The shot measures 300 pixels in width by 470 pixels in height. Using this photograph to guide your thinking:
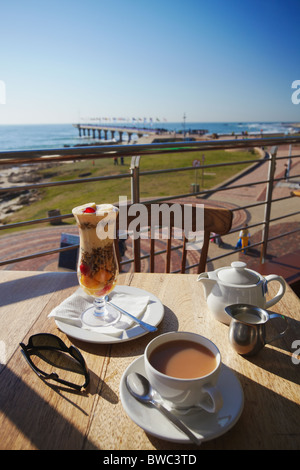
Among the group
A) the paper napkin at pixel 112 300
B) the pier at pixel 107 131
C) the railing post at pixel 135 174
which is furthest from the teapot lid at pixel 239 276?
the pier at pixel 107 131

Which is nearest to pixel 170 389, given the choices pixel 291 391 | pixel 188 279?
pixel 291 391

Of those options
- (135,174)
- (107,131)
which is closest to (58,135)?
(107,131)

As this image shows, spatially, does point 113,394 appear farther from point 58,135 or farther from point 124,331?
point 58,135

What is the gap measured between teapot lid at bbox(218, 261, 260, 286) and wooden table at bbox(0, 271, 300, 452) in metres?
0.12

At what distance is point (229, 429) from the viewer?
1.62ft

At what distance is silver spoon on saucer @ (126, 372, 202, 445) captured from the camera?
50 centimetres

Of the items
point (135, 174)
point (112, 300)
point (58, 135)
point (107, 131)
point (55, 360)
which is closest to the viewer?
point (55, 360)

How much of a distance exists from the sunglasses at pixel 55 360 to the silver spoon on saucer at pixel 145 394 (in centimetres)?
9

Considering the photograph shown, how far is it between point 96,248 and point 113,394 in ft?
1.10

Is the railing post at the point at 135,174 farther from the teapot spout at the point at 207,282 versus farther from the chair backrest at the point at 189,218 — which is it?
the teapot spout at the point at 207,282

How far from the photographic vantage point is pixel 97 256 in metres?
0.79

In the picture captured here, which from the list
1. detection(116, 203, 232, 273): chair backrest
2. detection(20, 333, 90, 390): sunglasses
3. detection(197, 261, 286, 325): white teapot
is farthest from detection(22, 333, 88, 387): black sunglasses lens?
detection(116, 203, 232, 273): chair backrest

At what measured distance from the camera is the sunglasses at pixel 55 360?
62 cm

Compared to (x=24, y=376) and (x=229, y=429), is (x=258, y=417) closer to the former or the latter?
(x=229, y=429)
